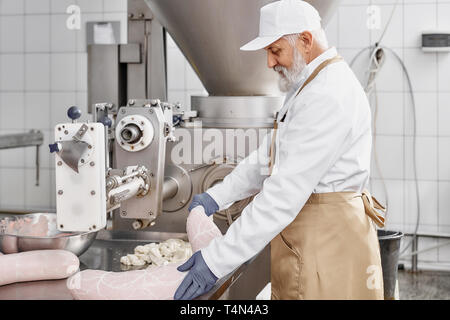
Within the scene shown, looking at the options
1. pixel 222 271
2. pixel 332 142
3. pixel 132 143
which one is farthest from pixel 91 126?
pixel 332 142

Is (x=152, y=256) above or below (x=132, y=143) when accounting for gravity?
below

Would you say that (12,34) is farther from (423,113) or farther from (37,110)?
(423,113)

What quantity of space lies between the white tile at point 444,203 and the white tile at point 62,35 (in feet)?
9.90

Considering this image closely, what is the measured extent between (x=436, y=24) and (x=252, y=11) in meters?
2.23

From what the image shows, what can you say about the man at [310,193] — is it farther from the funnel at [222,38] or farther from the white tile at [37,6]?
the white tile at [37,6]

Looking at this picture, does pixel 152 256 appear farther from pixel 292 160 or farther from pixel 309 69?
pixel 309 69

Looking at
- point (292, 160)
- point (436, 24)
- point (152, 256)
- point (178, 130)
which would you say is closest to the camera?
point (292, 160)

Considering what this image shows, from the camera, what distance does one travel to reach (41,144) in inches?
174

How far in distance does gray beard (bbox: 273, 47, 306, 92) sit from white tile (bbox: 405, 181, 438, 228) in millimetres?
2655

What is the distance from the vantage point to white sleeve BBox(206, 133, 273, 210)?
1.84 meters

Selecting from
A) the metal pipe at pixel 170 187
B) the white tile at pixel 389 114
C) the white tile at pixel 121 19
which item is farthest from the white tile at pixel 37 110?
the metal pipe at pixel 170 187

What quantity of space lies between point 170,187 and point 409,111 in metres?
2.49

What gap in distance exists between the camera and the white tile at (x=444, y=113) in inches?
153

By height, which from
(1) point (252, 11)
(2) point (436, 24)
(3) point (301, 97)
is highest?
(2) point (436, 24)
